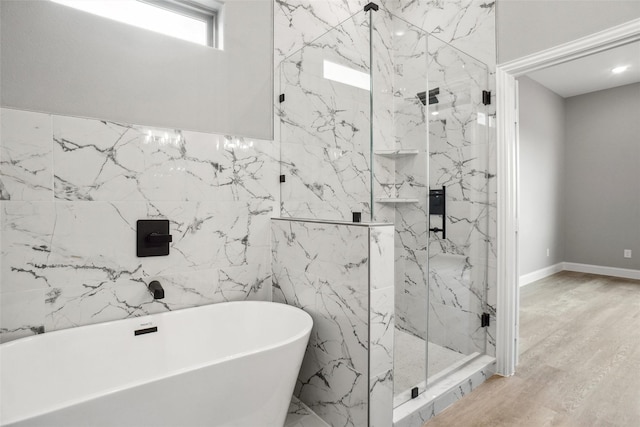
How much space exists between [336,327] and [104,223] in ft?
4.41

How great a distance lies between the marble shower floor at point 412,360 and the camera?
1.85m

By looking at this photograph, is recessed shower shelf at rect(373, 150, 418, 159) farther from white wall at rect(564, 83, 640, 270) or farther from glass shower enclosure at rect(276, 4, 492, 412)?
white wall at rect(564, 83, 640, 270)

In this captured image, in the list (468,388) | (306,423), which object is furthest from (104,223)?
(468,388)

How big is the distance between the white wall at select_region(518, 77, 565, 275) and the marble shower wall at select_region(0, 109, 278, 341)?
3.89 m

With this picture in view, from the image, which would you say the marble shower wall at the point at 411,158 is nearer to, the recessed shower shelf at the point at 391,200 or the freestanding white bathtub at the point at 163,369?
the recessed shower shelf at the point at 391,200

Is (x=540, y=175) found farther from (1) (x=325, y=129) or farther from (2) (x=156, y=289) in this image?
(2) (x=156, y=289)

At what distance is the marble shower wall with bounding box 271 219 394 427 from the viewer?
1.57m

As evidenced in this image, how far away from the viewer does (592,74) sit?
177 inches

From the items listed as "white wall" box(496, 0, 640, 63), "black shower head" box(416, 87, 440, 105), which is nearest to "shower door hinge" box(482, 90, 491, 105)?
"white wall" box(496, 0, 640, 63)

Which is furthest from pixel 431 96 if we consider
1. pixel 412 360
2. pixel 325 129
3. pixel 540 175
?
pixel 540 175

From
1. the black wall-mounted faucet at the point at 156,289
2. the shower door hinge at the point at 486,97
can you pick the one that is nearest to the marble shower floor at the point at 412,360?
the black wall-mounted faucet at the point at 156,289

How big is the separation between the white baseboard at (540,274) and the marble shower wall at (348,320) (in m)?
3.90

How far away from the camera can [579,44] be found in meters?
1.92

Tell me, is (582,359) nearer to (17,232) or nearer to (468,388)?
(468,388)
